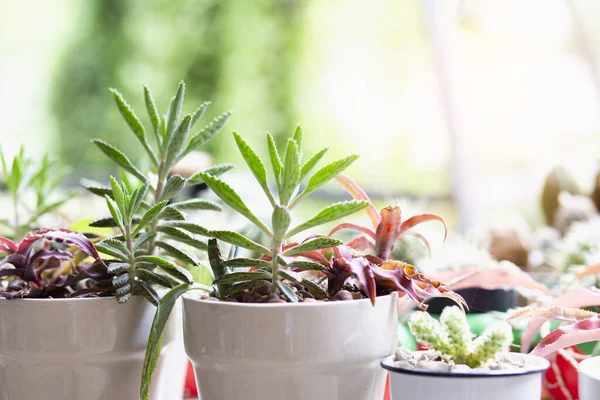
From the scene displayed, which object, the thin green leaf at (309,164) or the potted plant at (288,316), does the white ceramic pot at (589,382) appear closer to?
the potted plant at (288,316)

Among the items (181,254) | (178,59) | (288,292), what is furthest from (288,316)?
(178,59)

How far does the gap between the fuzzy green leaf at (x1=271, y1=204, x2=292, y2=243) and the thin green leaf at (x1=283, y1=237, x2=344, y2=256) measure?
0.02 meters

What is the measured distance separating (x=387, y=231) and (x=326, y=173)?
8 cm

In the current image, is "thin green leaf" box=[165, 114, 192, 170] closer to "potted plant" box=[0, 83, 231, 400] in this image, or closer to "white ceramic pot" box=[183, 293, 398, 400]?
"potted plant" box=[0, 83, 231, 400]

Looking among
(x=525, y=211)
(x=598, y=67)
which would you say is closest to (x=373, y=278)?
(x=598, y=67)

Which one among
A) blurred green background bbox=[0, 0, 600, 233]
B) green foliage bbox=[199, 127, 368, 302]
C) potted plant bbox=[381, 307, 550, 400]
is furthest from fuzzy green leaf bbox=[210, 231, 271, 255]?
blurred green background bbox=[0, 0, 600, 233]

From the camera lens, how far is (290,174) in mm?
429

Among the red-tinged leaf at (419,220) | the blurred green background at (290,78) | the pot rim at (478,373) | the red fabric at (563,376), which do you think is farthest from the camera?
the blurred green background at (290,78)

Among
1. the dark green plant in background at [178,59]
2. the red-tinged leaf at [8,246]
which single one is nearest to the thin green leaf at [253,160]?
the red-tinged leaf at [8,246]

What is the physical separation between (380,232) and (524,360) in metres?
0.13

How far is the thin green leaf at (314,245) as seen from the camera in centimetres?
43

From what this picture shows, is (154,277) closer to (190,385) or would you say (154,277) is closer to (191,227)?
(191,227)

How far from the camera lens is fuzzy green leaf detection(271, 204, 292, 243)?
41 centimetres

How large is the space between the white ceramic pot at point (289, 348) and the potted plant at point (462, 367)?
26mm
